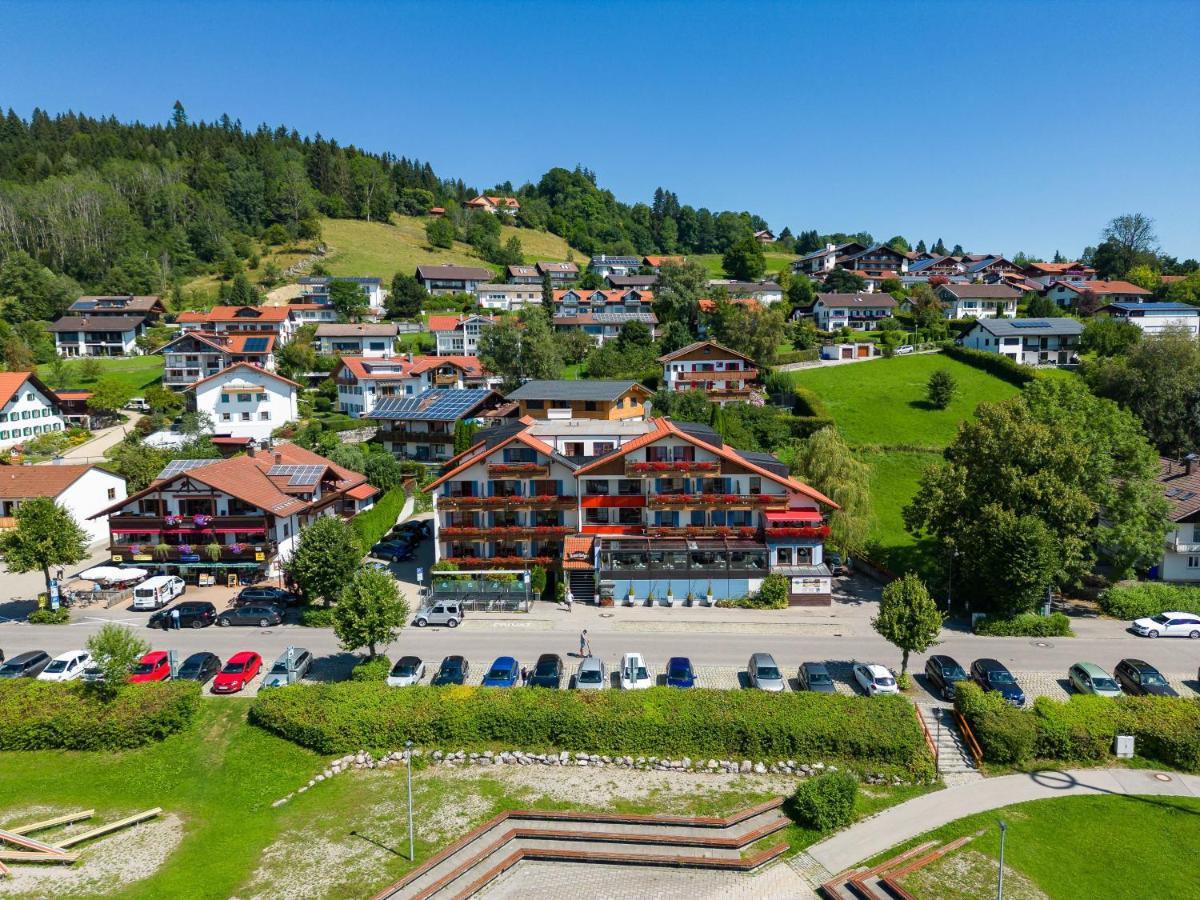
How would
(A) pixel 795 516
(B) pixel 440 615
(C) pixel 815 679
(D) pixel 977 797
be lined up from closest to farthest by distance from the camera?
(D) pixel 977 797
(C) pixel 815 679
(B) pixel 440 615
(A) pixel 795 516

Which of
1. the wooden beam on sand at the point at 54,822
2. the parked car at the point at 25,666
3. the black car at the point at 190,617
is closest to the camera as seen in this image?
the wooden beam on sand at the point at 54,822

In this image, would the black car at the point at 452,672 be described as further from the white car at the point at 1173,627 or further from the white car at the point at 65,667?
the white car at the point at 1173,627

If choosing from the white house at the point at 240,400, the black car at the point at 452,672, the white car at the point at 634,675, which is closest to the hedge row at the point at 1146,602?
the white car at the point at 634,675

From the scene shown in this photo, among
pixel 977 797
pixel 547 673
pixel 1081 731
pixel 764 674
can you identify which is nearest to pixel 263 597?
pixel 547 673

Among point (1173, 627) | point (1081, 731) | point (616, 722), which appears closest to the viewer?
point (1081, 731)

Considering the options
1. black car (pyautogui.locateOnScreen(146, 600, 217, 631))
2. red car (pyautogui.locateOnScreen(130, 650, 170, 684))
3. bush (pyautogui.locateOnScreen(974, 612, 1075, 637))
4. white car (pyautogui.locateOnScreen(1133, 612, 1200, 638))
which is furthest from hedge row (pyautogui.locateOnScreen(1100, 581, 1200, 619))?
black car (pyautogui.locateOnScreen(146, 600, 217, 631))

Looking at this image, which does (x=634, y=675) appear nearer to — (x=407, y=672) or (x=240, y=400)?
(x=407, y=672)
